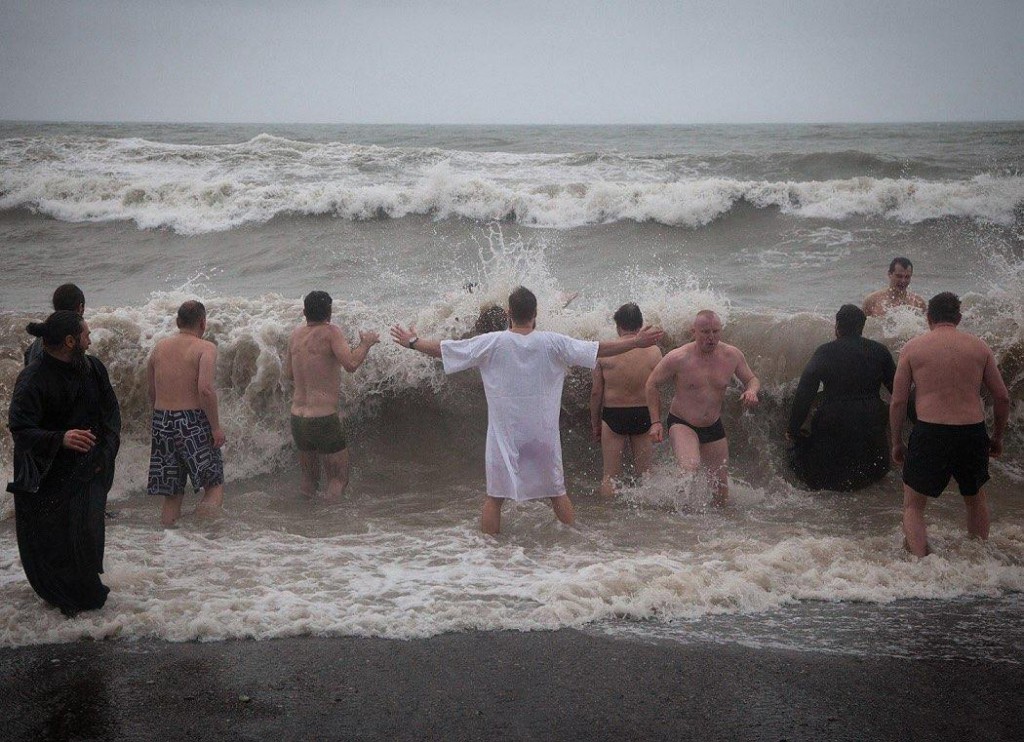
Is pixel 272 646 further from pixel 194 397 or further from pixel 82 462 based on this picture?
pixel 194 397

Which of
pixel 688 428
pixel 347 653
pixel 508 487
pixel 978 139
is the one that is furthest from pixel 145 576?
pixel 978 139

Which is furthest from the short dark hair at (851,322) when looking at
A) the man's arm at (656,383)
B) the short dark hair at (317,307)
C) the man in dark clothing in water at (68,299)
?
the man in dark clothing in water at (68,299)

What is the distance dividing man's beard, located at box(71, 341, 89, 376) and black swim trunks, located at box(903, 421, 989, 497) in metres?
4.94

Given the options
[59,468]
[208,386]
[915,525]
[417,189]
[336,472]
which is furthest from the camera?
[417,189]

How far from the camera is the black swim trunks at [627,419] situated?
7.16 meters

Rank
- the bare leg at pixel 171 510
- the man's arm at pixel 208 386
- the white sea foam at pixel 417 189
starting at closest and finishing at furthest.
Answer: the man's arm at pixel 208 386 < the bare leg at pixel 171 510 < the white sea foam at pixel 417 189

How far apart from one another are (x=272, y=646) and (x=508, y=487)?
196 centimetres

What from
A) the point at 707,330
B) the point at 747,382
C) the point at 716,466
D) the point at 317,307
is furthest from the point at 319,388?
the point at 747,382

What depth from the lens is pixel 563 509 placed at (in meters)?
6.12

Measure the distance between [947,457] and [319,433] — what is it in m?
4.59

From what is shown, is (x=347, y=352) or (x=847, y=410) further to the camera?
(x=347, y=352)

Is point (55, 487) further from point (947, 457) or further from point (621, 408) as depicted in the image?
point (947, 457)

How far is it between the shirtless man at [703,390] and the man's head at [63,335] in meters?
3.86

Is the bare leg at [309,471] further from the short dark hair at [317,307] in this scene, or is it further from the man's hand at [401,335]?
the man's hand at [401,335]
